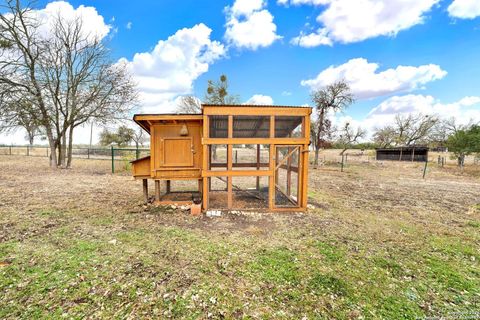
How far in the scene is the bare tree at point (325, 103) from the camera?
19297 millimetres

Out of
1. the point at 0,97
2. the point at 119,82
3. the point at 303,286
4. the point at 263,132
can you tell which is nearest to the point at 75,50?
the point at 119,82

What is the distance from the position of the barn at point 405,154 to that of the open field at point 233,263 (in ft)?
73.5

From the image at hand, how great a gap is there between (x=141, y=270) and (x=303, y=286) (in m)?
2.15

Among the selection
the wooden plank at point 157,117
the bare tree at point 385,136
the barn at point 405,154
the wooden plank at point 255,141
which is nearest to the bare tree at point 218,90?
the wooden plank at point 157,117

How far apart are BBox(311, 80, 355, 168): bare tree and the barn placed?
10.9m

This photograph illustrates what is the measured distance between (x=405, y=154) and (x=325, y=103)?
13.8 meters

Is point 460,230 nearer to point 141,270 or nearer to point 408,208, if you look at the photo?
point 408,208

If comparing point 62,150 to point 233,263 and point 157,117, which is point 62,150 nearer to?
point 157,117

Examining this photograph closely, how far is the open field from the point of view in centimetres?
222

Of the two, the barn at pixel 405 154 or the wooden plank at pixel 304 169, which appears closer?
the wooden plank at pixel 304 169

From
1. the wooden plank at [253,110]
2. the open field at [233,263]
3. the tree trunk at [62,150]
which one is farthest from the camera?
the tree trunk at [62,150]

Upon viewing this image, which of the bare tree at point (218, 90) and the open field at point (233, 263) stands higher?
the bare tree at point (218, 90)

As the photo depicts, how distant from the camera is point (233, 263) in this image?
10.0 ft

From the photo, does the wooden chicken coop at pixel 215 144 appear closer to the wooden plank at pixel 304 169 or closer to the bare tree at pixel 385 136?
the wooden plank at pixel 304 169
